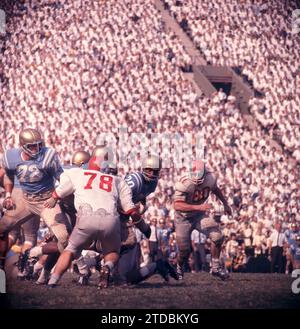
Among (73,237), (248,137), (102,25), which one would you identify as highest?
(102,25)

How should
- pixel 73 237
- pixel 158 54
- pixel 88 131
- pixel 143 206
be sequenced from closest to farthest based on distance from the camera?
pixel 73 237, pixel 143 206, pixel 88 131, pixel 158 54

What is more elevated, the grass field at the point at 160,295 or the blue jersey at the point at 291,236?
the blue jersey at the point at 291,236

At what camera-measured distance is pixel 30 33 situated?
28781 mm

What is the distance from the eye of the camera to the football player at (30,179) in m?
11.9

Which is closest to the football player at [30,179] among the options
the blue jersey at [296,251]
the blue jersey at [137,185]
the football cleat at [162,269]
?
the blue jersey at [137,185]

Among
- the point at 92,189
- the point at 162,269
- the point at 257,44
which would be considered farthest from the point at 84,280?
the point at 257,44

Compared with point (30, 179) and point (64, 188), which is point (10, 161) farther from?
point (64, 188)

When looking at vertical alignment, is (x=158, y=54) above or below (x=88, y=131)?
above

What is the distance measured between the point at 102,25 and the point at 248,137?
22.6 ft

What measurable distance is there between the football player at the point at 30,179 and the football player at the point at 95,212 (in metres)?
1.09

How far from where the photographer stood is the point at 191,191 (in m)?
13.1

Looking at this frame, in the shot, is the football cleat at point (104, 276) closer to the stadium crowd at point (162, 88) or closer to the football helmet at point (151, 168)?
the football helmet at point (151, 168)

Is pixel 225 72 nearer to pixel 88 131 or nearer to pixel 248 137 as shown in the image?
pixel 248 137
